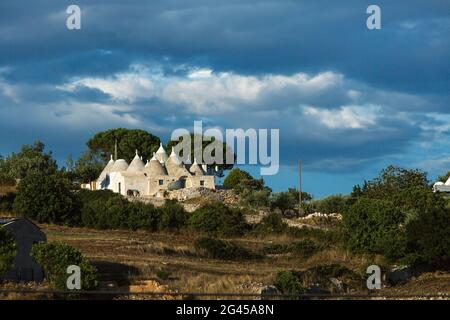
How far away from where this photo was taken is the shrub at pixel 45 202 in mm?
47438

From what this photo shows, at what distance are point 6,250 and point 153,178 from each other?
35.5 meters

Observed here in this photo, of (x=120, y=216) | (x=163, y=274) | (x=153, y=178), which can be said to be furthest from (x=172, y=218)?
(x=163, y=274)

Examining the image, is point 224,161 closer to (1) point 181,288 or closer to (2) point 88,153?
(2) point 88,153

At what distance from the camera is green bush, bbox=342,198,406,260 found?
39.6 metres

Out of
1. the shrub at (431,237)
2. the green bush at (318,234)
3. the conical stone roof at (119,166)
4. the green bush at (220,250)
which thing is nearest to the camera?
the shrub at (431,237)

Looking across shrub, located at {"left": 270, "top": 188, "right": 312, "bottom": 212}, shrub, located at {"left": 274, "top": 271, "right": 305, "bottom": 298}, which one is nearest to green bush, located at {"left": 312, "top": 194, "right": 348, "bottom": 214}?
shrub, located at {"left": 270, "top": 188, "right": 312, "bottom": 212}

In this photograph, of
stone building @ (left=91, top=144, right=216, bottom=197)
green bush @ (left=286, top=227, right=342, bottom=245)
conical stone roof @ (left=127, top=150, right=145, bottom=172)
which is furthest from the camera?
conical stone roof @ (left=127, top=150, right=145, bottom=172)

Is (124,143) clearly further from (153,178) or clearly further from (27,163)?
(153,178)

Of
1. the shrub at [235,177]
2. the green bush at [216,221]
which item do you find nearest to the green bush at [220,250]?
the green bush at [216,221]

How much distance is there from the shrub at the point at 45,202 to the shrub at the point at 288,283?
22393 mm

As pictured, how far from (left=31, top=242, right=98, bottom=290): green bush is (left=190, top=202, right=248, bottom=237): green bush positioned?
20.3m

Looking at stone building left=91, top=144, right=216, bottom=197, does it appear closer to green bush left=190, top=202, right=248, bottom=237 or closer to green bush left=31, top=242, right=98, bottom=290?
green bush left=190, top=202, right=248, bottom=237

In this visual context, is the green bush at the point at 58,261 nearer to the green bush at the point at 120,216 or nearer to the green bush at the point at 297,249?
the green bush at the point at 297,249
